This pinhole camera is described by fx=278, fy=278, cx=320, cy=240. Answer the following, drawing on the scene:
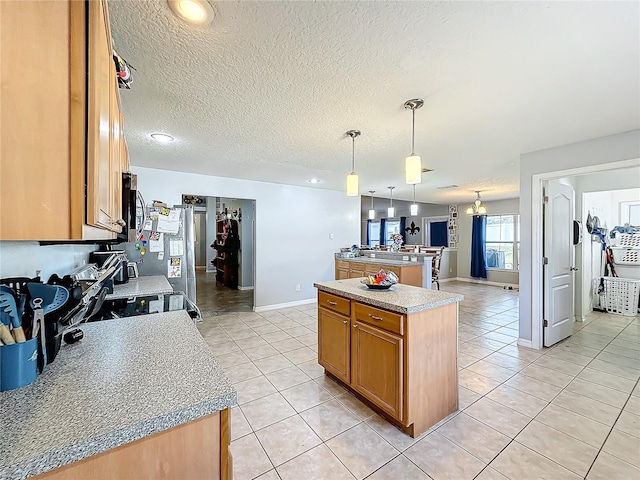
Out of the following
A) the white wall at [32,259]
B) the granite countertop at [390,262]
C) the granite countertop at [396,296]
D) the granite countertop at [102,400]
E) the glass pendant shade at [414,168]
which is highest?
the glass pendant shade at [414,168]

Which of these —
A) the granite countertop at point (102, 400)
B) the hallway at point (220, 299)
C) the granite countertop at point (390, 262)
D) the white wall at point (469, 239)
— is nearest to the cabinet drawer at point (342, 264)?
the granite countertop at point (390, 262)

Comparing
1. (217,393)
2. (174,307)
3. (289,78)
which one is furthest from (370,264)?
(217,393)

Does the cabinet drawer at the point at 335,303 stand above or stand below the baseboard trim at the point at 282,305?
above

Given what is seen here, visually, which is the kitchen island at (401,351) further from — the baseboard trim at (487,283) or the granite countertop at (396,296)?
the baseboard trim at (487,283)

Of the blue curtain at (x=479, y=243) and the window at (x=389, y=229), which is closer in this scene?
the blue curtain at (x=479, y=243)

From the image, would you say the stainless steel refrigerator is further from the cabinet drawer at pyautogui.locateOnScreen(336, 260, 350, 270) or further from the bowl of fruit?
the cabinet drawer at pyautogui.locateOnScreen(336, 260, 350, 270)

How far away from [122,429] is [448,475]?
1.65m

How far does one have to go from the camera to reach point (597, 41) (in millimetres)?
1411

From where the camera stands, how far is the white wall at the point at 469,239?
7207 mm

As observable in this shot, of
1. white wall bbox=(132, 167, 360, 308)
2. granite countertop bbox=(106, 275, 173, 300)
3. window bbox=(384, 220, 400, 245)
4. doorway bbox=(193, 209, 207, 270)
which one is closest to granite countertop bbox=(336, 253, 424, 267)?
white wall bbox=(132, 167, 360, 308)

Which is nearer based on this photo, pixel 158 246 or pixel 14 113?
pixel 14 113

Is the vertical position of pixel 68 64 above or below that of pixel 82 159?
above

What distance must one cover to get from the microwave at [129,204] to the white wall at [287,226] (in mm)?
2727

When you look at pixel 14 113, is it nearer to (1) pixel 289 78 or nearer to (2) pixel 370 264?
(1) pixel 289 78
